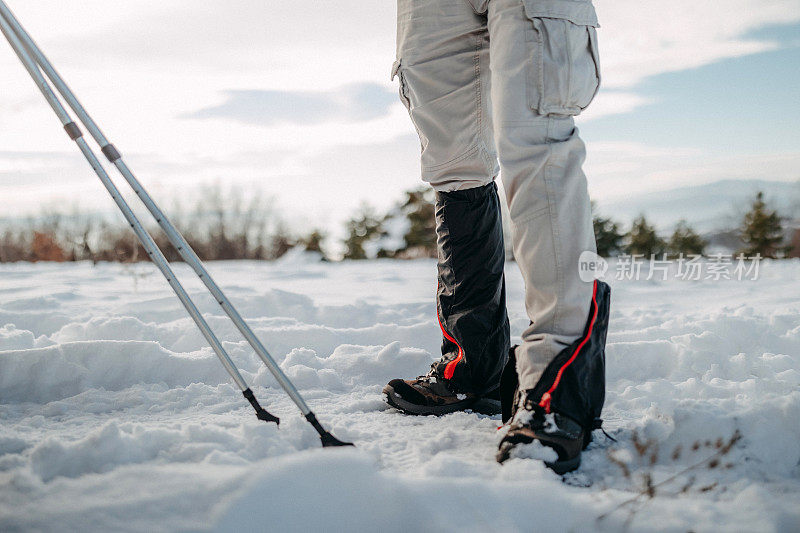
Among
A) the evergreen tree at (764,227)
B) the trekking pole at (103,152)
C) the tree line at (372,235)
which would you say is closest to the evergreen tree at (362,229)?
the tree line at (372,235)

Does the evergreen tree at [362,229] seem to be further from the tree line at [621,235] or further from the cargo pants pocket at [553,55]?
the cargo pants pocket at [553,55]

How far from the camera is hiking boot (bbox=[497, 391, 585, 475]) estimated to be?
1223mm

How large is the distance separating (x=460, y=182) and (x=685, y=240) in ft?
62.4

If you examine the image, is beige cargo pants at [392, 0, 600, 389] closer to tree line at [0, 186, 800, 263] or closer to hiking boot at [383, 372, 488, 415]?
hiking boot at [383, 372, 488, 415]

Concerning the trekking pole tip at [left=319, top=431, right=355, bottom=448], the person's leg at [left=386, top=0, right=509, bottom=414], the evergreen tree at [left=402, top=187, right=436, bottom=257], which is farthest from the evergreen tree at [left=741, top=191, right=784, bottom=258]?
the trekking pole tip at [left=319, top=431, right=355, bottom=448]

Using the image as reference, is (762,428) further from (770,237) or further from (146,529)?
(770,237)

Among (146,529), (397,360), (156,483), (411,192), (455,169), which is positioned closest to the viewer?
(146,529)

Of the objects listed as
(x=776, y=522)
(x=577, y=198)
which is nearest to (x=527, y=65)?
(x=577, y=198)

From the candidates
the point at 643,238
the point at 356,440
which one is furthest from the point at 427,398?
the point at 643,238

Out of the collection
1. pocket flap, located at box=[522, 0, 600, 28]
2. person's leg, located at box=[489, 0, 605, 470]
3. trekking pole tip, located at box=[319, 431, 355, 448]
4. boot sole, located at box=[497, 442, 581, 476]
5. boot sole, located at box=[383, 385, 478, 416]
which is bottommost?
boot sole, located at box=[383, 385, 478, 416]

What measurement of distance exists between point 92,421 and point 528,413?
1.20 m

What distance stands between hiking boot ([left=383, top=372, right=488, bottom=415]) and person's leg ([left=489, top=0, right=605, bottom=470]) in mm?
402

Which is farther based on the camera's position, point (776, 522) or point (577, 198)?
point (577, 198)

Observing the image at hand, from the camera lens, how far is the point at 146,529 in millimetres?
853
